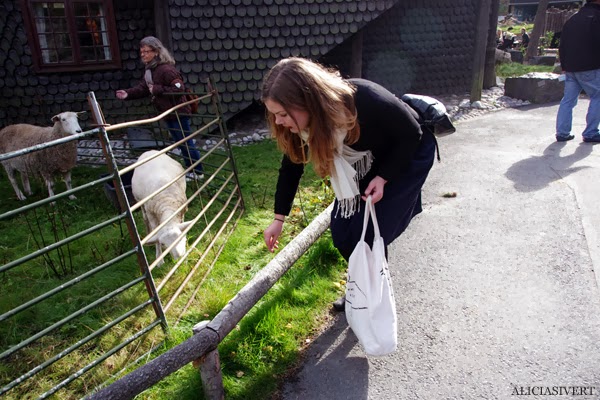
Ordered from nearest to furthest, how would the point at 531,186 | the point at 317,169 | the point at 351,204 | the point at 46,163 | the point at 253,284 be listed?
1. the point at 317,169
2. the point at 351,204
3. the point at 253,284
4. the point at 531,186
5. the point at 46,163

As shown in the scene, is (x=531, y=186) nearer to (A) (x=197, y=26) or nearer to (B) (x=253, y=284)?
(B) (x=253, y=284)

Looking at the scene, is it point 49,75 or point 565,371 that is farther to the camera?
point 49,75

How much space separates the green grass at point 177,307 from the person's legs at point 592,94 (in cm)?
441

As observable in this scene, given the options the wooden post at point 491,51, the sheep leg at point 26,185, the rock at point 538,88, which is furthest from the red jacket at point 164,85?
the wooden post at point 491,51

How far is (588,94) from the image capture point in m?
6.65

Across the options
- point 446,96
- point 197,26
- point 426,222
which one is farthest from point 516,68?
point 426,222

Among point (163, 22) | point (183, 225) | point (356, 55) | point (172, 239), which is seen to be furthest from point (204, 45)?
point (172, 239)

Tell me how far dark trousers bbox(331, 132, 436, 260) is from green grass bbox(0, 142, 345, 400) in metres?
0.81

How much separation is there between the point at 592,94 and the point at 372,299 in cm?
611

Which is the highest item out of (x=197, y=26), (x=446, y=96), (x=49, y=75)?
(x=197, y=26)

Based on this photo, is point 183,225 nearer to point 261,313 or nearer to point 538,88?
point 261,313

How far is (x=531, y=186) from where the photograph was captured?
530 cm

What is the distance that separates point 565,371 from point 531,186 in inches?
126

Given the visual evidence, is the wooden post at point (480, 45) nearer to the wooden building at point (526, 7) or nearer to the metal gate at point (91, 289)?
the metal gate at point (91, 289)
